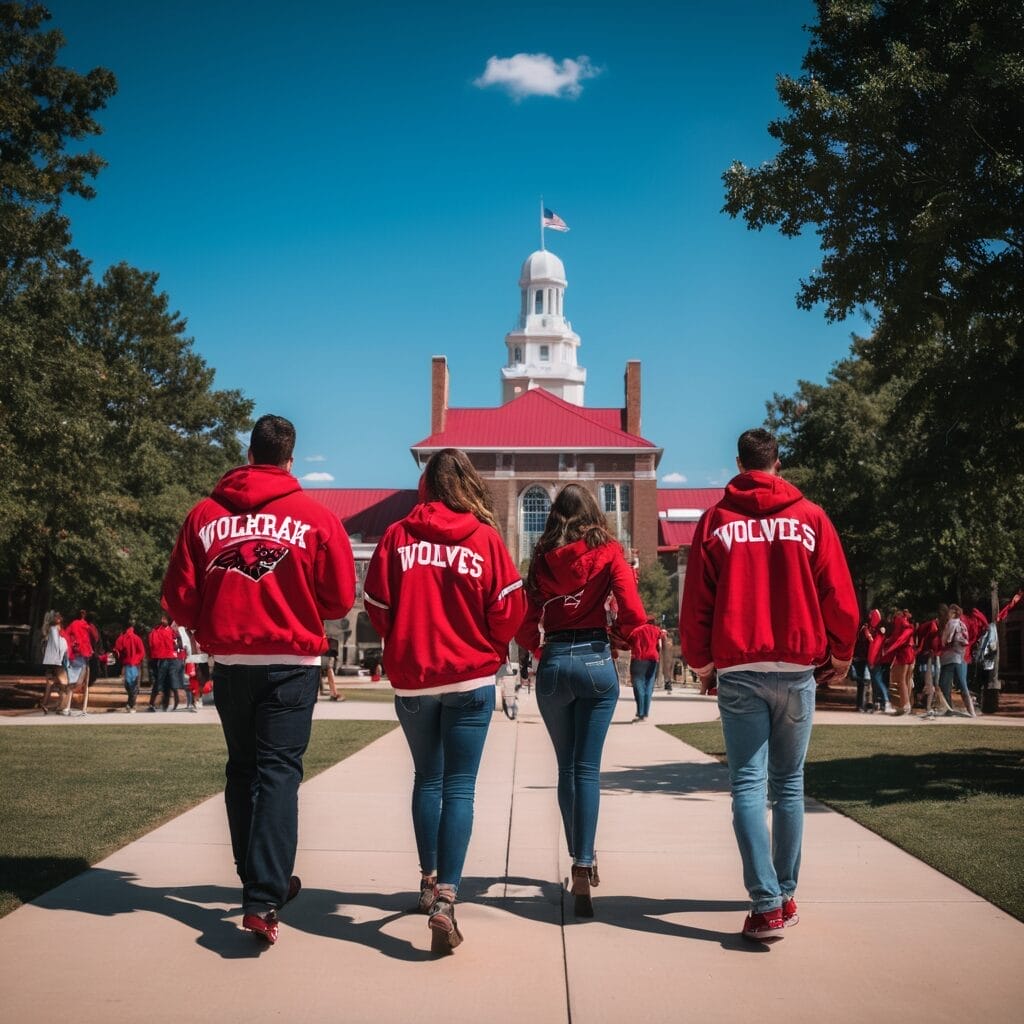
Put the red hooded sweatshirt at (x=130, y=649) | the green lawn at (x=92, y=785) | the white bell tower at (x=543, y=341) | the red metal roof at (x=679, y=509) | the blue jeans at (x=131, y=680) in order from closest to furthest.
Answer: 1. the green lawn at (x=92, y=785)
2. the blue jeans at (x=131, y=680)
3. the red hooded sweatshirt at (x=130, y=649)
4. the red metal roof at (x=679, y=509)
5. the white bell tower at (x=543, y=341)

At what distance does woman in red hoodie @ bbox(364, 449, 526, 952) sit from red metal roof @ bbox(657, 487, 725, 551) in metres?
74.3

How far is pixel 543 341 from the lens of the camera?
360 feet

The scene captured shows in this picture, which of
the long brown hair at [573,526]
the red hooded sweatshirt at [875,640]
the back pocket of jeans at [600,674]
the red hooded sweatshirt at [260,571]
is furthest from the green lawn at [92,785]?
the red hooded sweatshirt at [875,640]

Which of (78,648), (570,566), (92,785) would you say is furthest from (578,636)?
(78,648)

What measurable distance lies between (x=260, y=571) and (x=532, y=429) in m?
68.5

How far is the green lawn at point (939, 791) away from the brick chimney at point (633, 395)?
59.9m

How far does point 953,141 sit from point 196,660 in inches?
720

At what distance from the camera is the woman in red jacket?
20.5 metres

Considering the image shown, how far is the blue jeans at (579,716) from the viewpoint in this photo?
5383mm

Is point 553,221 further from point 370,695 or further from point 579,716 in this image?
point 579,716

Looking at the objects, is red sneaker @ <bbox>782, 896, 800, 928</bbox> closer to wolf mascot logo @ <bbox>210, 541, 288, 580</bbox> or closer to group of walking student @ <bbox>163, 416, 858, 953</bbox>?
group of walking student @ <bbox>163, 416, 858, 953</bbox>

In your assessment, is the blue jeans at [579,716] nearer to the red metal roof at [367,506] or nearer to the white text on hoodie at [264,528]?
the white text on hoodie at [264,528]

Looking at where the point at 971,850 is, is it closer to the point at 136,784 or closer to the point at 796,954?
the point at 796,954

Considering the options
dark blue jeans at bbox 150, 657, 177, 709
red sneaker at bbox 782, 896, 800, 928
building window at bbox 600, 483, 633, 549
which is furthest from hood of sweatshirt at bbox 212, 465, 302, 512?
building window at bbox 600, 483, 633, 549
